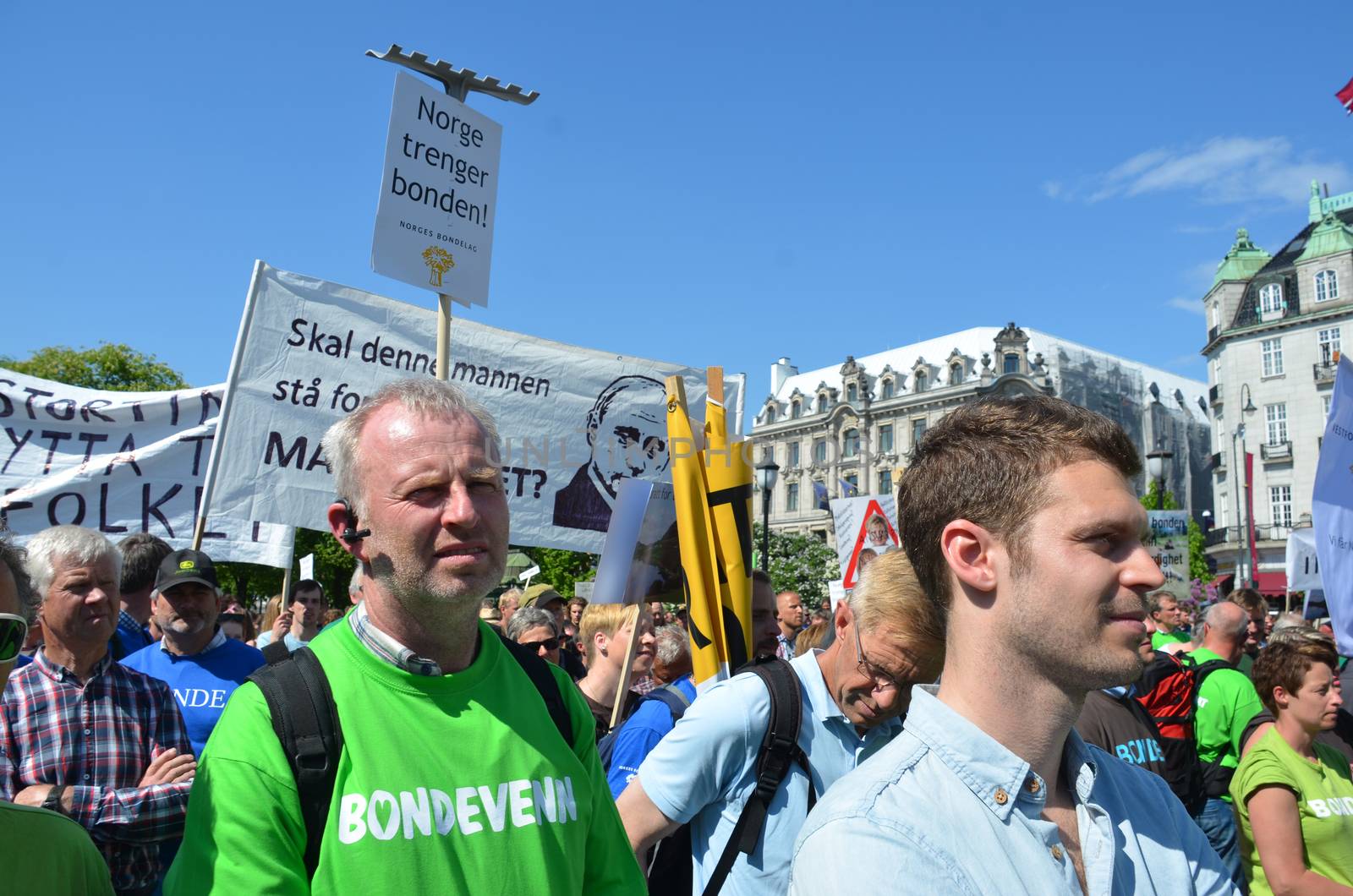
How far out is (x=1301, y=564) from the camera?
11516 mm

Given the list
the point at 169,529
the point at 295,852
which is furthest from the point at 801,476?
the point at 295,852

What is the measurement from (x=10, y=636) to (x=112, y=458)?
6362mm

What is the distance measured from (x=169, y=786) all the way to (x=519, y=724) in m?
1.25

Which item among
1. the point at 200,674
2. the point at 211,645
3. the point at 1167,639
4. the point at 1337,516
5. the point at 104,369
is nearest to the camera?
the point at 200,674

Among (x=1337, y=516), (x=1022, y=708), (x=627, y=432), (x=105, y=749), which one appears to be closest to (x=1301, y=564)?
(x=1337, y=516)

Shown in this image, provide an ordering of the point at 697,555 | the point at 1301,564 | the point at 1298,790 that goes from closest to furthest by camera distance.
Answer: the point at 1298,790 → the point at 697,555 → the point at 1301,564

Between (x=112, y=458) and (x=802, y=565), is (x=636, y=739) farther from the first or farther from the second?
(x=802, y=565)

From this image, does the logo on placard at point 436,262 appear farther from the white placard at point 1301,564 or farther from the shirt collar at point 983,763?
the white placard at point 1301,564

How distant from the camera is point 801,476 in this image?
272 feet

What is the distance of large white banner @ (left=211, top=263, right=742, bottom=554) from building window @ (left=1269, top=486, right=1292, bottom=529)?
5562 cm

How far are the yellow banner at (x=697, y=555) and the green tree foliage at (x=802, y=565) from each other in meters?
50.9

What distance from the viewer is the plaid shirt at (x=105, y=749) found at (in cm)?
283

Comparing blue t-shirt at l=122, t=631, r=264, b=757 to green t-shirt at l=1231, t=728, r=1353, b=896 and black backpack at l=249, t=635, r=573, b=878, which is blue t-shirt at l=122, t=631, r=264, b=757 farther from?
green t-shirt at l=1231, t=728, r=1353, b=896

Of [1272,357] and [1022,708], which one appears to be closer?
[1022,708]
